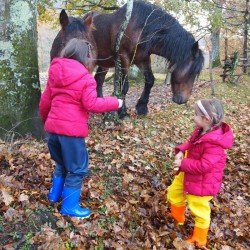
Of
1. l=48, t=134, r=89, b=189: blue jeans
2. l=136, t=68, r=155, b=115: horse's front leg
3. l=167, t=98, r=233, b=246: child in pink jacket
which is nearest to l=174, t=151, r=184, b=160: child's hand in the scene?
l=167, t=98, r=233, b=246: child in pink jacket

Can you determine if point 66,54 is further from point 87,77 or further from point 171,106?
point 171,106

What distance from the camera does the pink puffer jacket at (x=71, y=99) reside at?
2.72 m

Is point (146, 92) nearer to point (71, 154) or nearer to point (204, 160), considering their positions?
point (204, 160)

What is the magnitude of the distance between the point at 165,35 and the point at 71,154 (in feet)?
12.9

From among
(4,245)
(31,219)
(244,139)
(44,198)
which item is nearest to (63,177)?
(44,198)

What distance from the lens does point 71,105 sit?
2.79 m

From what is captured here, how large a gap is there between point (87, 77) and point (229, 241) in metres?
2.67

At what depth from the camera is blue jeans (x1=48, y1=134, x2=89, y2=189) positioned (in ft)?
9.37

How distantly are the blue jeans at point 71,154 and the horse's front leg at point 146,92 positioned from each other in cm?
376

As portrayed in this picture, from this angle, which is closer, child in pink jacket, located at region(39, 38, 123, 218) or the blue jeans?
child in pink jacket, located at region(39, 38, 123, 218)

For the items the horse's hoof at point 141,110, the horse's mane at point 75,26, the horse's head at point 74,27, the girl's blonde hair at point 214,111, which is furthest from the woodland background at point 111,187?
the girl's blonde hair at point 214,111

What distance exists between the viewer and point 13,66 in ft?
13.6

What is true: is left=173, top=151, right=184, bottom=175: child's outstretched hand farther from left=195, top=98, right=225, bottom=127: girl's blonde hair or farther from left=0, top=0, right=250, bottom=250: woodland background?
left=0, top=0, right=250, bottom=250: woodland background

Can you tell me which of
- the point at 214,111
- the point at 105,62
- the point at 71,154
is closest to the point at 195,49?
the point at 105,62
